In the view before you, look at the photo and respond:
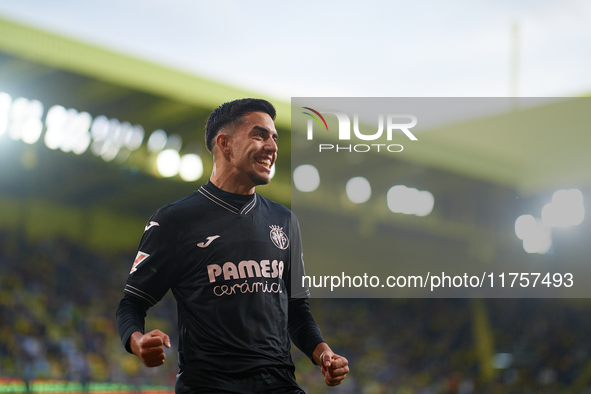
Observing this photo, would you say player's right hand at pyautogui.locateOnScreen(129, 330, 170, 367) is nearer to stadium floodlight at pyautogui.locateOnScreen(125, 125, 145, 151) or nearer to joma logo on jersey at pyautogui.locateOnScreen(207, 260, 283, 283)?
joma logo on jersey at pyautogui.locateOnScreen(207, 260, 283, 283)

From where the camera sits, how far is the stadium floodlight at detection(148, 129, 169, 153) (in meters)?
15.0

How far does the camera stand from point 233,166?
2.54m

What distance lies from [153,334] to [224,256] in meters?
0.45

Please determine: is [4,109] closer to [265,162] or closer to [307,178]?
[307,178]

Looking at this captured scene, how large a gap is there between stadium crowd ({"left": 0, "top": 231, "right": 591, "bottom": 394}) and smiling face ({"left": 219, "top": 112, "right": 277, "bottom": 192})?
790cm

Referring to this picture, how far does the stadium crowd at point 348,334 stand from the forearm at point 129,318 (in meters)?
7.73

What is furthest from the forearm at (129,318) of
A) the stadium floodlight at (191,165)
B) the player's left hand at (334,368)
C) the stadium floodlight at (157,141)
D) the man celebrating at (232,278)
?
the stadium floodlight at (191,165)

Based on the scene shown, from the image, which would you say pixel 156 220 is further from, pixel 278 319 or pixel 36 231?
pixel 36 231

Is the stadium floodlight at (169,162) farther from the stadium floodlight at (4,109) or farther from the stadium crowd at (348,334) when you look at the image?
the stadium floodlight at (4,109)

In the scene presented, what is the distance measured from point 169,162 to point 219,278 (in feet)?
44.5

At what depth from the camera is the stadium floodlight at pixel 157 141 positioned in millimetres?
15047

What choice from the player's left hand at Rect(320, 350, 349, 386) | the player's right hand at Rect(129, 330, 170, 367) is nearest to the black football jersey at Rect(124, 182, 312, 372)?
the player's left hand at Rect(320, 350, 349, 386)

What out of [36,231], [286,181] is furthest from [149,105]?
[36,231]

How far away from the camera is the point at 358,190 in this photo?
60.1 ft
